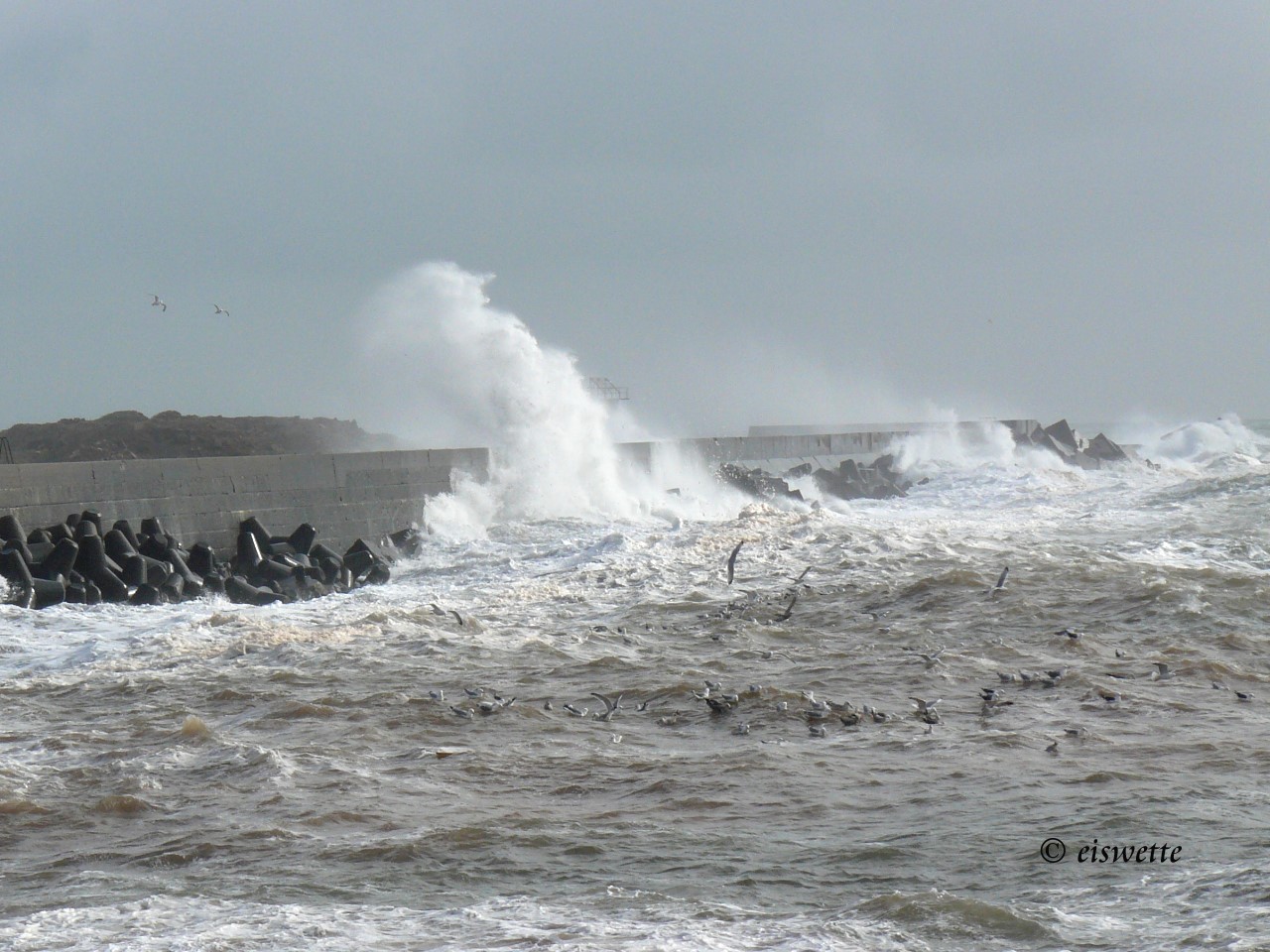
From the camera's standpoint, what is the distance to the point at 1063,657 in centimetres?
693

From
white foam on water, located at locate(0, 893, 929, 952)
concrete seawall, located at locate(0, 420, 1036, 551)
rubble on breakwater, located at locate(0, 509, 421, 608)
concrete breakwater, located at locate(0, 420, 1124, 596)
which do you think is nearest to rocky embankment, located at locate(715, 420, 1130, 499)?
concrete breakwater, located at locate(0, 420, 1124, 596)

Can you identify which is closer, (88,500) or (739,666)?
(739,666)

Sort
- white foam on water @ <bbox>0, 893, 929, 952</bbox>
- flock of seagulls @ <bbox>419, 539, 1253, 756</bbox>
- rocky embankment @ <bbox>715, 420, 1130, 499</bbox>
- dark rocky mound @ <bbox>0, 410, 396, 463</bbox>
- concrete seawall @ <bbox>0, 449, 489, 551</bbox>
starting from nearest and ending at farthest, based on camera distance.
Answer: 1. white foam on water @ <bbox>0, 893, 929, 952</bbox>
2. flock of seagulls @ <bbox>419, 539, 1253, 756</bbox>
3. concrete seawall @ <bbox>0, 449, 489, 551</bbox>
4. rocky embankment @ <bbox>715, 420, 1130, 499</bbox>
5. dark rocky mound @ <bbox>0, 410, 396, 463</bbox>

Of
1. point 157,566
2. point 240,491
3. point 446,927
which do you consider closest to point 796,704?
point 446,927

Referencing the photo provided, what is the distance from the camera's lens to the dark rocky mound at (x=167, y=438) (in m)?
20.0

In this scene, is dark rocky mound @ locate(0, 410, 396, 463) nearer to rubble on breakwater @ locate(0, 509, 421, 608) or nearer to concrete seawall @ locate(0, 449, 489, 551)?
concrete seawall @ locate(0, 449, 489, 551)

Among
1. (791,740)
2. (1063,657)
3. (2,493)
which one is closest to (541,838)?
(791,740)

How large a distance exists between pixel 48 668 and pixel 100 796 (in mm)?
3100

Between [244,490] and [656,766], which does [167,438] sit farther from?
[656,766]

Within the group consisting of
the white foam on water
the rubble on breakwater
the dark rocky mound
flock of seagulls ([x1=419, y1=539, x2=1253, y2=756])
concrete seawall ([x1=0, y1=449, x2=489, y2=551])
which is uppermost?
the dark rocky mound

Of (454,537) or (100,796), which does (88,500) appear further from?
(100,796)

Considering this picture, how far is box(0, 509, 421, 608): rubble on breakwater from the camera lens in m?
9.35

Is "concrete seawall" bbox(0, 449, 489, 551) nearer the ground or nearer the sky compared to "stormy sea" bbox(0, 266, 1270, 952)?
nearer the sky

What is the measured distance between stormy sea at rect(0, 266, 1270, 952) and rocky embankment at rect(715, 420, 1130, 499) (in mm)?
7731
